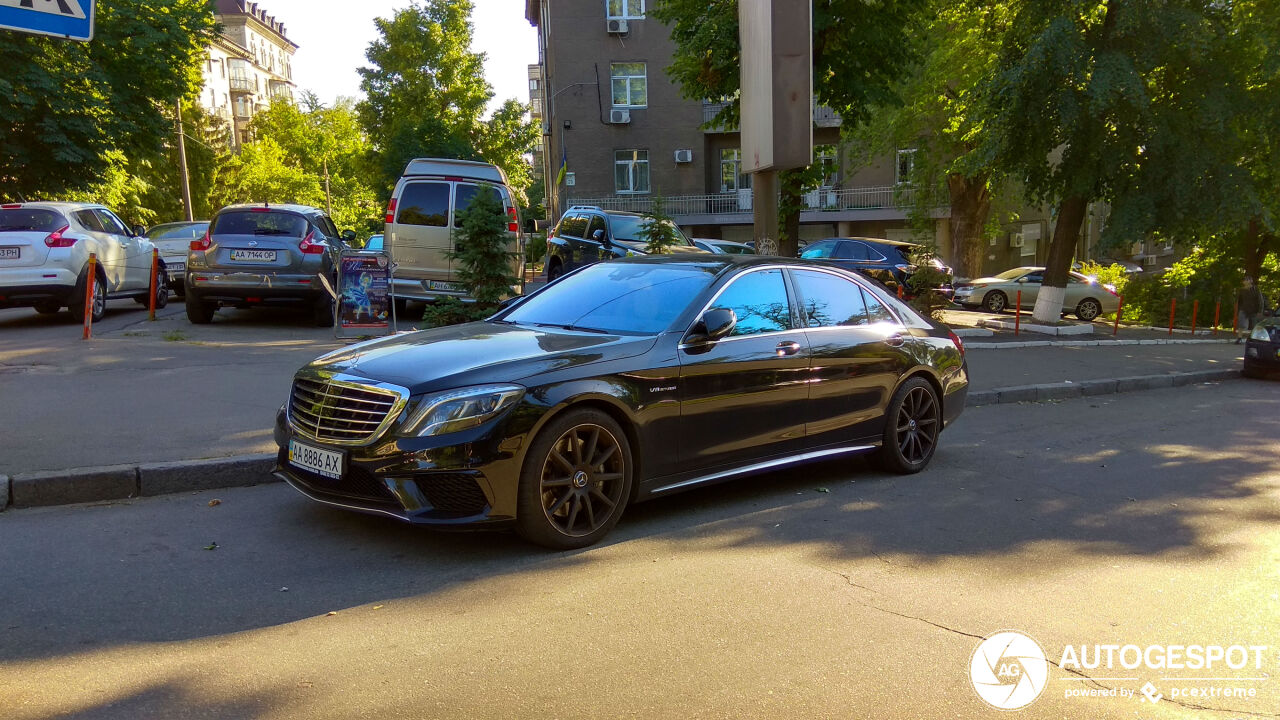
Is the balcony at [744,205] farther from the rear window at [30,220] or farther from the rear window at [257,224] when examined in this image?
the rear window at [30,220]

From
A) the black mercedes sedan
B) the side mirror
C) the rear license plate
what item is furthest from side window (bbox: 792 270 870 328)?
the rear license plate

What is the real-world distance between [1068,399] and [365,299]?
9.14 meters

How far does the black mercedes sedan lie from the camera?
15.5ft

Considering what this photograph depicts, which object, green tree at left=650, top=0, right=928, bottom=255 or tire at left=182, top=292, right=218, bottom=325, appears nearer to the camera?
tire at left=182, top=292, right=218, bottom=325

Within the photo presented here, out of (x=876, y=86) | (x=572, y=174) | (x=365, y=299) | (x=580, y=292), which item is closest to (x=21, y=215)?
(x=365, y=299)

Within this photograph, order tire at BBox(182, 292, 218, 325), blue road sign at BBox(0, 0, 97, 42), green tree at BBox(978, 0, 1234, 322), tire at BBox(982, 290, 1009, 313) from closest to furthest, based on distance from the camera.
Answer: blue road sign at BBox(0, 0, 97, 42), tire at BBox(182, 292, 218, 325), green tree at BBox(978, 0, 1234, 322), tire at BBox(982, 290, 1009, 313)

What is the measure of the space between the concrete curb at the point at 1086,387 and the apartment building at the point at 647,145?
2581cm

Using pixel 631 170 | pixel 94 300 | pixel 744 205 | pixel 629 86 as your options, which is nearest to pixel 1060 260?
pixel 94 300

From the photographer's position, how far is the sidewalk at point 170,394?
19.7 ft

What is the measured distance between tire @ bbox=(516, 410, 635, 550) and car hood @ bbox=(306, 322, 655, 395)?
347 mm

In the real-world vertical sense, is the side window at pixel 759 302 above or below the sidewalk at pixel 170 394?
above

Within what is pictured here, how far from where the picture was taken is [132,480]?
5.90m

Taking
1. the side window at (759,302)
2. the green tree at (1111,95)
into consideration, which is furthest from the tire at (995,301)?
the side window at (759,302)

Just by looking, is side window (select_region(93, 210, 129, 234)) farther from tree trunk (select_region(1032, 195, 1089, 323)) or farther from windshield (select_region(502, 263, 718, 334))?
tree trunk (select_region(1032, 195, 1089, 323))
